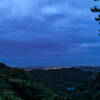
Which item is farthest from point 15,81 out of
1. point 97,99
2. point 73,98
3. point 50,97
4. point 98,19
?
point 98,19

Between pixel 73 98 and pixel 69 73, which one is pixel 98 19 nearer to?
pixel 73 98

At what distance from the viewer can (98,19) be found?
21453mm

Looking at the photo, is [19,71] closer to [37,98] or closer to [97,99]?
[37,98]

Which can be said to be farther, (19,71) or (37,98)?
(19,71)

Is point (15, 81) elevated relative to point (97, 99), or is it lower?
elevated

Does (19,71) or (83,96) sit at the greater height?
(19,71)

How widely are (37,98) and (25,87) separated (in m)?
2.42

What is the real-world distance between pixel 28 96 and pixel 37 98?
1034 millimetres

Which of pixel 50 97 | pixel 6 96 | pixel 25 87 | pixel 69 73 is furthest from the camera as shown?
pixel 69 73

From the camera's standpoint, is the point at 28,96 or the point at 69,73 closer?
the point at 28,96

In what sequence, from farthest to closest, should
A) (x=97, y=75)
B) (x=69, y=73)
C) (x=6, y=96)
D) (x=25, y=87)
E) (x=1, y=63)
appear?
(x=69, y=73) → (x=1, y=63) → (x=97, y=75) → (x=25, y=87) → (x=6, y=96)

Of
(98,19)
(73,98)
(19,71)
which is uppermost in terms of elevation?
(98,19)

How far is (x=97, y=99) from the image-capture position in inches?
693

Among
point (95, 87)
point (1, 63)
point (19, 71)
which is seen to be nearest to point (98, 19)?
point (95, 87)
